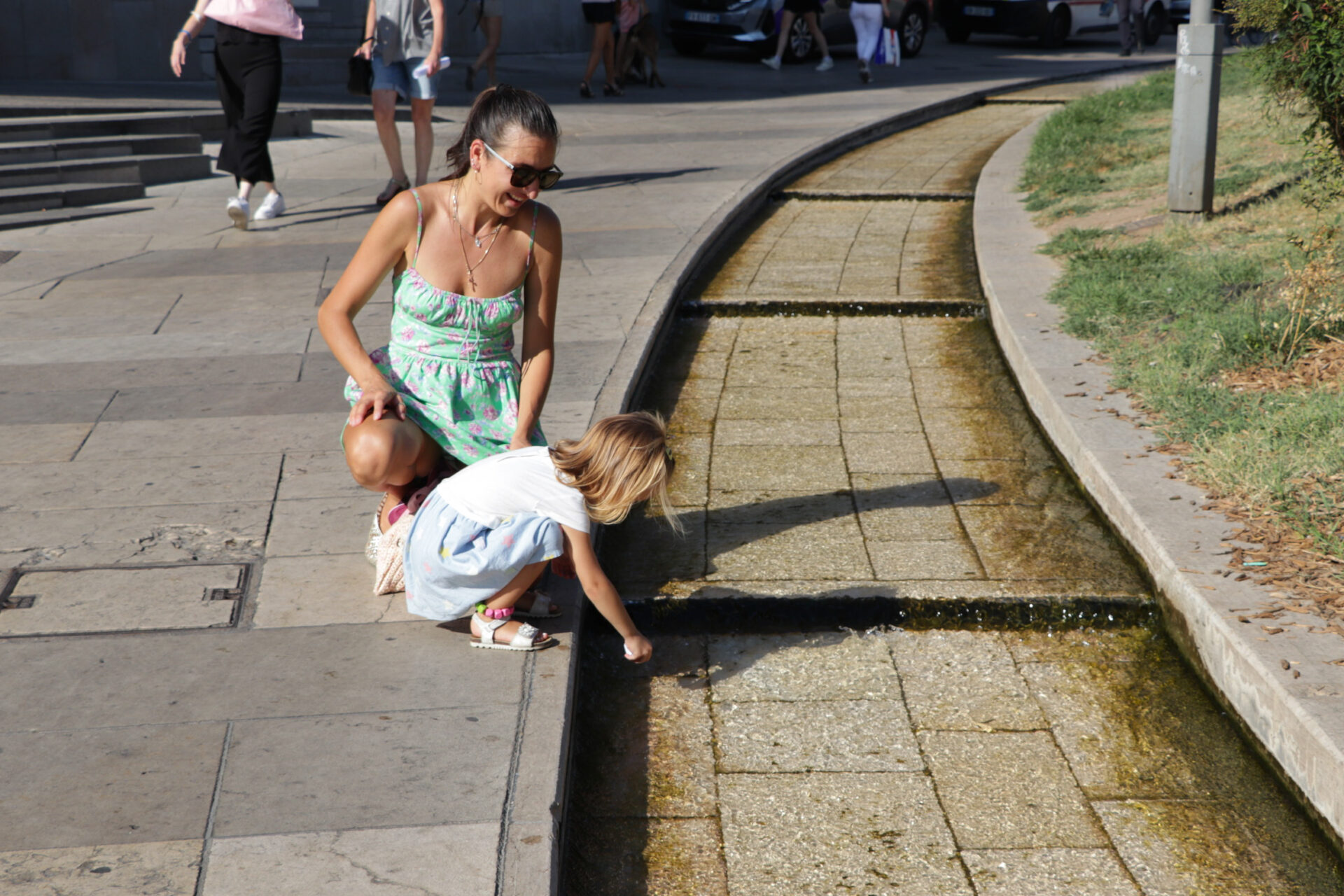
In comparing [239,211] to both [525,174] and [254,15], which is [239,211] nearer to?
[254,15]

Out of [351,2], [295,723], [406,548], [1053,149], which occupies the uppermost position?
[351,2]

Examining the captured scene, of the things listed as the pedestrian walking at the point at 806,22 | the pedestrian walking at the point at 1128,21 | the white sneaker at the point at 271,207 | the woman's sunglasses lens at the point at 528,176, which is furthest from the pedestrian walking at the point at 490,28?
the pedestrian walking at the point at 1128,21

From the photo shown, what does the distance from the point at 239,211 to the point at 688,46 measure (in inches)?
616

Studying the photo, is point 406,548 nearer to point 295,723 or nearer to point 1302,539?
point 295,723

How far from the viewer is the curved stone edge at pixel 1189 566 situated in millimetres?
2945

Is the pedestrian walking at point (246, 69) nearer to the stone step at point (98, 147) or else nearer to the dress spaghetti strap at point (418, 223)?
the stone step at point (98, 147)

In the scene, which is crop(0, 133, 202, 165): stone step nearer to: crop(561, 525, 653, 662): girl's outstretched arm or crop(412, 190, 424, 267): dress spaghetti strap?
crop(412, 190, 424, 267): dress spaghetti strap

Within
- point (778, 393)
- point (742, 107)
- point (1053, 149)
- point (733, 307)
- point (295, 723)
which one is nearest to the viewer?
point (295, 723)

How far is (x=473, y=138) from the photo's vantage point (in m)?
3.60

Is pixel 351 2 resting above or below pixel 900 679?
above

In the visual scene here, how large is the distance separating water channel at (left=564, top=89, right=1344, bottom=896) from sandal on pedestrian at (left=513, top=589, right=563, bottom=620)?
9.5 inches

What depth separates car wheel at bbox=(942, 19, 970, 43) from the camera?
2623 centimetres

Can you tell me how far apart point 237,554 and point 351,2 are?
1659 cm

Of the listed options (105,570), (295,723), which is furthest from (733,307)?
(295,723)
